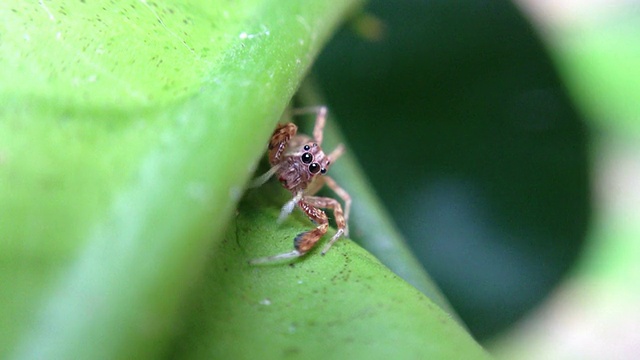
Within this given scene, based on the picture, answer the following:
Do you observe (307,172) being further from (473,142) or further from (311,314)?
(311,314)

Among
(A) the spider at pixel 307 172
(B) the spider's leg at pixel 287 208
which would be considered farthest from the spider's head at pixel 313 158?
(B) the spider's leg at pixel 287 208

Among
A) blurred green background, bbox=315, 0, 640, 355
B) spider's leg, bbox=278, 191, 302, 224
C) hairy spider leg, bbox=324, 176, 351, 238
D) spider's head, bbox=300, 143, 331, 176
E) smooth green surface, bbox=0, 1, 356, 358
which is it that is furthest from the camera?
blurred green background, bbox=315, 0, 640, 355

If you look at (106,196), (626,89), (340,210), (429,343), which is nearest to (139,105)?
(106,196)

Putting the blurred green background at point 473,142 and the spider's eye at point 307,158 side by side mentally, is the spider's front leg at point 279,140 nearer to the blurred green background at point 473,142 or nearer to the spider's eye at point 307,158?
the spider's eye at point 307,158

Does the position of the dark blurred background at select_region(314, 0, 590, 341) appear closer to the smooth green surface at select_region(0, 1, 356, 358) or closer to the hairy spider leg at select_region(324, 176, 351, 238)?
the hairy spider leg at select_region(324, 176, 351, 238)

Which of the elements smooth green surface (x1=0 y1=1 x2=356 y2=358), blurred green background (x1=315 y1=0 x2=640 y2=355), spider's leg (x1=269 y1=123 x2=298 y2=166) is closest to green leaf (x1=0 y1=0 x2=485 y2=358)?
smooth green surface (x1=0 y1=1 x2=356 y2=358)

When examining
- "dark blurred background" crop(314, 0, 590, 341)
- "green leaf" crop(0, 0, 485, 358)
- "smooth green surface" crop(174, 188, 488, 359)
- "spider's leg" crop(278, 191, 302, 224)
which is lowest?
"dark blurred background" crop(314, 0, 590, 341)

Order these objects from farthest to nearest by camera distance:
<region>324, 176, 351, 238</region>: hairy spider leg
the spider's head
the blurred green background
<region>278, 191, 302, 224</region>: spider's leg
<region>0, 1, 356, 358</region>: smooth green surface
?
the blurred green background → the spider's head → <region>324, 176, 351, 238</region>: hairy spider leg → <region>278, 191, 302, 224</region>: spider's leg → <region>0, 1, 356, 358</region>: smooth green surface
